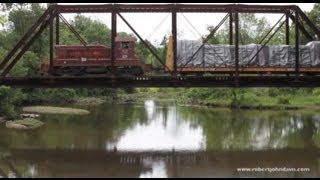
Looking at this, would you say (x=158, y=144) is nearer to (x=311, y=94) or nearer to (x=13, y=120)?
(x=13, y=120)

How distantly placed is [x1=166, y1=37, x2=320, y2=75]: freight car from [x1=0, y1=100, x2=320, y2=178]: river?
16.9 ft

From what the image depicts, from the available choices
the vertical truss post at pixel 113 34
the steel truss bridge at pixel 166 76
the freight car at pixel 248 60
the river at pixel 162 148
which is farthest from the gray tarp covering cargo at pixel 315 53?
the vertical truss post at pixel 113 34

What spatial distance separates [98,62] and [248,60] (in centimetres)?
1069

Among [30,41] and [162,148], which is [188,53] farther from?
[30,41]

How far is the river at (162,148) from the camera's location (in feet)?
87.5

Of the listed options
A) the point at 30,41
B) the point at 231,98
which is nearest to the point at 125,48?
the point at 30,41

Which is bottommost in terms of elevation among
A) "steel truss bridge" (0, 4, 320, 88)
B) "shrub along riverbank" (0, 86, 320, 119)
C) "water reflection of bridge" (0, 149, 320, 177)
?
"water reflection of bridge" (0, 149, 320, 177)

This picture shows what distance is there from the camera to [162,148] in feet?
109

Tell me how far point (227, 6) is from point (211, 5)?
116cm

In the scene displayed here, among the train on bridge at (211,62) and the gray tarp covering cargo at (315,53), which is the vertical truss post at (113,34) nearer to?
the train on bridge at (211,62)

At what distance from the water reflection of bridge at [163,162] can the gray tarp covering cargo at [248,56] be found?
6348mm

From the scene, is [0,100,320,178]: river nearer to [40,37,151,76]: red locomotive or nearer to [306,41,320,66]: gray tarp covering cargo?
[40,37,151,76]: red locomotive

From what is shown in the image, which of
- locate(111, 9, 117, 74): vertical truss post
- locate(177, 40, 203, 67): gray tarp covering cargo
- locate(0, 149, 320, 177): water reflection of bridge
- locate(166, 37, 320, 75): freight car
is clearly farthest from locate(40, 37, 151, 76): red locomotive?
locate(0, 149, 320, 177): water reflection of bridge

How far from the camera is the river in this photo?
26656 mm
